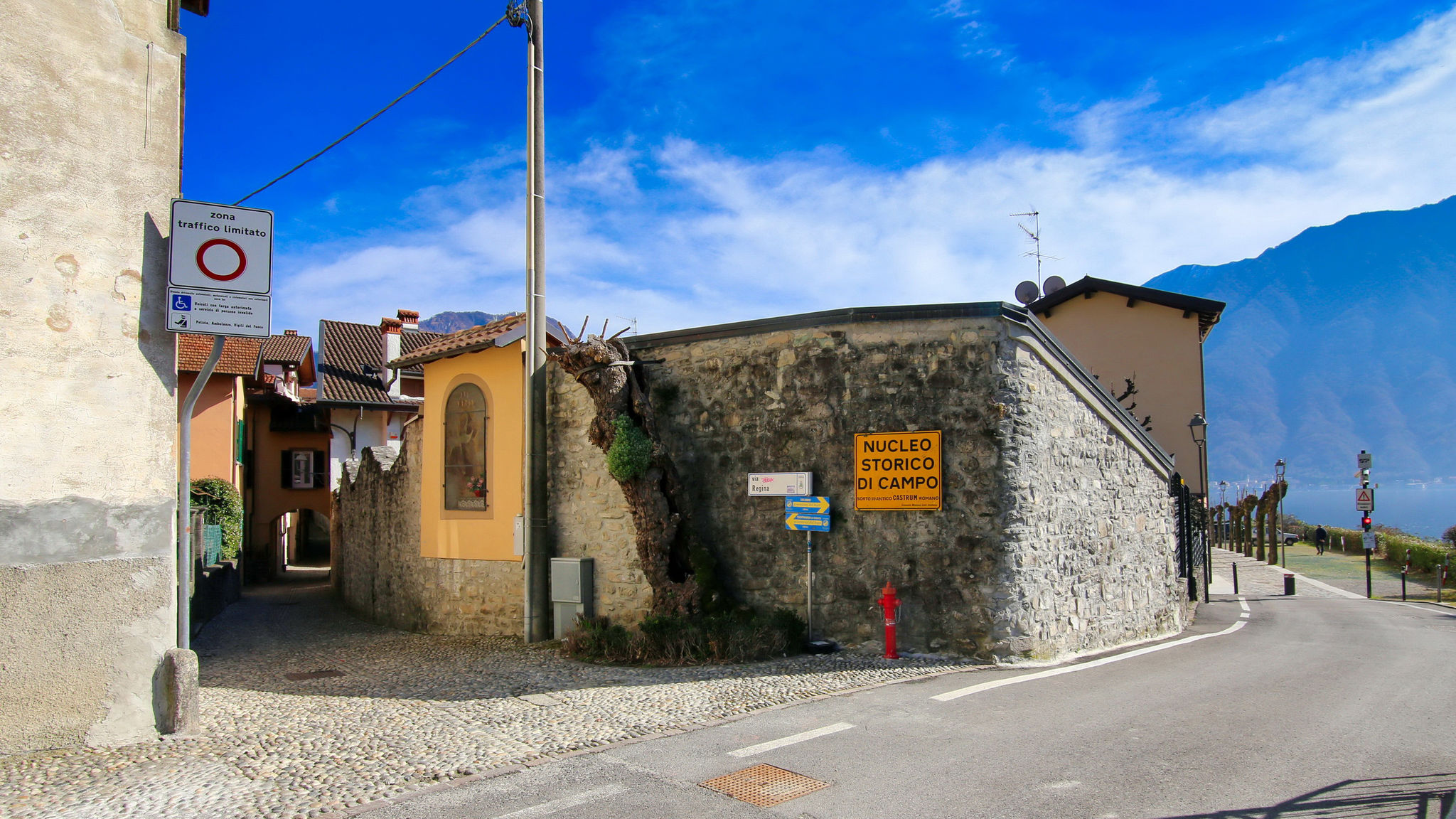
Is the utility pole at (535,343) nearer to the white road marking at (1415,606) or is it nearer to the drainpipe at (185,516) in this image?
the drainpipe at (185,516)

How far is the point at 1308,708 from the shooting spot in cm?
724

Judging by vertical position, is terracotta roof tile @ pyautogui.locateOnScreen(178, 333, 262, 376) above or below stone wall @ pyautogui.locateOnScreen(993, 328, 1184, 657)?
above

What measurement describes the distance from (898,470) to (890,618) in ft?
5.28

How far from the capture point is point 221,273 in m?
6.59

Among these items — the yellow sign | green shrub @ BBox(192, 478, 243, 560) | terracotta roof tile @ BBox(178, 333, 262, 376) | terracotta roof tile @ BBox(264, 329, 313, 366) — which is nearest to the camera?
the yellow sign

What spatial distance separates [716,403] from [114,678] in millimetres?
6610

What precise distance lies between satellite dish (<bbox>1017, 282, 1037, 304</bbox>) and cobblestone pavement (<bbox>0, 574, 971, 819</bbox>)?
21.1 meters

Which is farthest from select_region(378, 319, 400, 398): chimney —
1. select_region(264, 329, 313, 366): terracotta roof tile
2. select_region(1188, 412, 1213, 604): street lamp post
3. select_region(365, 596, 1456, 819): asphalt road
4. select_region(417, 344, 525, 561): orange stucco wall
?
select_region(365, 596, 1456, 819): asphalt road

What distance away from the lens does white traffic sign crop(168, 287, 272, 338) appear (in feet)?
20.8

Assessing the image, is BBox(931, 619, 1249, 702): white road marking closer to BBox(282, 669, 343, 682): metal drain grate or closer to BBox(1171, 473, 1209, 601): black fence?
BBox(1171, 473, 1209, 601): black fence

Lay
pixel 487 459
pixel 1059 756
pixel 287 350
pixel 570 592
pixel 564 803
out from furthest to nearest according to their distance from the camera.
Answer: pixel 287 350 < pixel 487 459 < pixel 570 592 < pixel 1059 756 < pixel 564 803

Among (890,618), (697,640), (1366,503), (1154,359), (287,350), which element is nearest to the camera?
(890,618)

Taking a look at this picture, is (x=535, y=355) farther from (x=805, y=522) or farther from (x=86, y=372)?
(x=86, y=372)

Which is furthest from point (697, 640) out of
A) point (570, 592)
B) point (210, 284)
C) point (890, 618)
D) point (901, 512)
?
point (210, 284)
